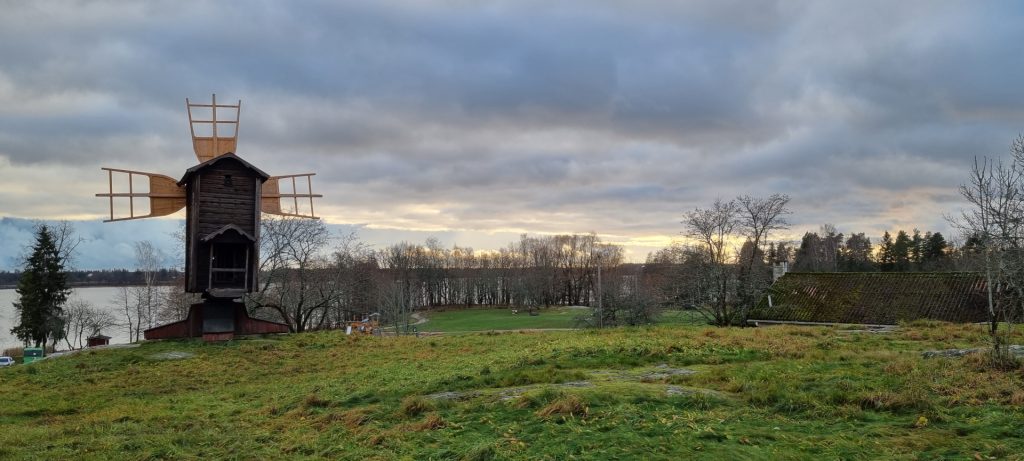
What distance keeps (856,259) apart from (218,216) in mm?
100459

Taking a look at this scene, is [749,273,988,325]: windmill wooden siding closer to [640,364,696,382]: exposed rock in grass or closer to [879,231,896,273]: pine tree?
[640,364,696,382]: exposed rock in grass

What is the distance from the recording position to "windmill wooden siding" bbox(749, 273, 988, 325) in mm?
31156

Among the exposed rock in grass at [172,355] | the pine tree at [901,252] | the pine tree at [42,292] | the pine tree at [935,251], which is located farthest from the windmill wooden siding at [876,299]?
the pine tree at [901,252]

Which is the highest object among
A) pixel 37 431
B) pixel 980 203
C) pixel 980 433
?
Answer: pixel 980 203

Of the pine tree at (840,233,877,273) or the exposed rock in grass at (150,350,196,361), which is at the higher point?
the pine tree at (840,233,877,273)

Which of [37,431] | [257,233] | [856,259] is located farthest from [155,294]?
[856,259]

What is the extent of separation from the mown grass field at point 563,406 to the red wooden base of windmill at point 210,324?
4994 millimetres

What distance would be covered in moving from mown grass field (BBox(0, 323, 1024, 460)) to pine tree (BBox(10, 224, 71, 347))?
1501 inches

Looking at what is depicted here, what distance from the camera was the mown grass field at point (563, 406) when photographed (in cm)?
670

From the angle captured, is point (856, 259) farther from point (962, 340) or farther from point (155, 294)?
point (155, 294)

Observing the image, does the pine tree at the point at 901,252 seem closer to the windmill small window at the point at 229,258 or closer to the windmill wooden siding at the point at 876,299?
the windmill wooden siding at the point at 876,299

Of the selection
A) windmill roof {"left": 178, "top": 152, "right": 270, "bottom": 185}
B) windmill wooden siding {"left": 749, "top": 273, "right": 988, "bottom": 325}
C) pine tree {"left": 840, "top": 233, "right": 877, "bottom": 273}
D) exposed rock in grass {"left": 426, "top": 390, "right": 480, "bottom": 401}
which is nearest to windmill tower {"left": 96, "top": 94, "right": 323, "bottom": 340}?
windmill roof {"left": 178, "top": 152, "right": 270, "bottom": 185}

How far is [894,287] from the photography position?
34.1 metres

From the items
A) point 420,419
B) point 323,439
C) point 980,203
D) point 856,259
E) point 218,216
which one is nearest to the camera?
point 323,439
